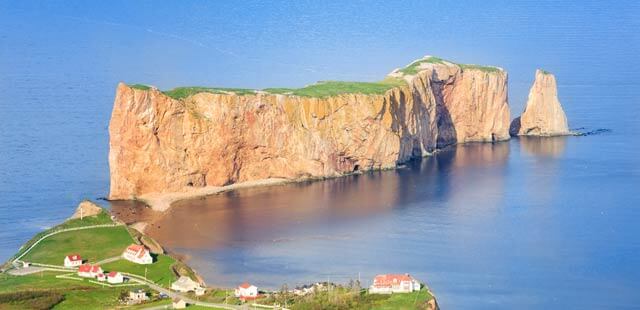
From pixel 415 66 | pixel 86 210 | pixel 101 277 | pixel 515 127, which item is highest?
pixel 415 66

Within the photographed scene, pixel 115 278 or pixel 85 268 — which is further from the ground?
pixel 85 268

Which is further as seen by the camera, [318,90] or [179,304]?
[318,90]

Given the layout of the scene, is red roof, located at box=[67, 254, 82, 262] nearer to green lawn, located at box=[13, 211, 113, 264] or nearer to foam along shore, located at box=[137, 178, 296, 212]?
green lawn, located at box=[13, 211, 113, 264]

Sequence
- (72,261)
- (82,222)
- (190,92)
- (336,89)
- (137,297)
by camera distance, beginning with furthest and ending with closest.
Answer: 1. (336,89)
2. (190,92)
3. (82,222)
4. (72,261)
5. (137,297)

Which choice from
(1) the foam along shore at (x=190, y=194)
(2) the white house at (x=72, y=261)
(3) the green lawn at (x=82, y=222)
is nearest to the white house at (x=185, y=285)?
(2) the white house at (x=72, y=261)

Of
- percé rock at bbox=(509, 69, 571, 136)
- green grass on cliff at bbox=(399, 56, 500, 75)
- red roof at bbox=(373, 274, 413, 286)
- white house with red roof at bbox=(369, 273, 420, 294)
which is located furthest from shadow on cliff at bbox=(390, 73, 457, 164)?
white house with red roof at bbox=(369, 273, 420, 294)

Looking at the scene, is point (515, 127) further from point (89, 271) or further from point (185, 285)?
point (185, 285)

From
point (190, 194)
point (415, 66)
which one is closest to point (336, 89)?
point (415, 66)
